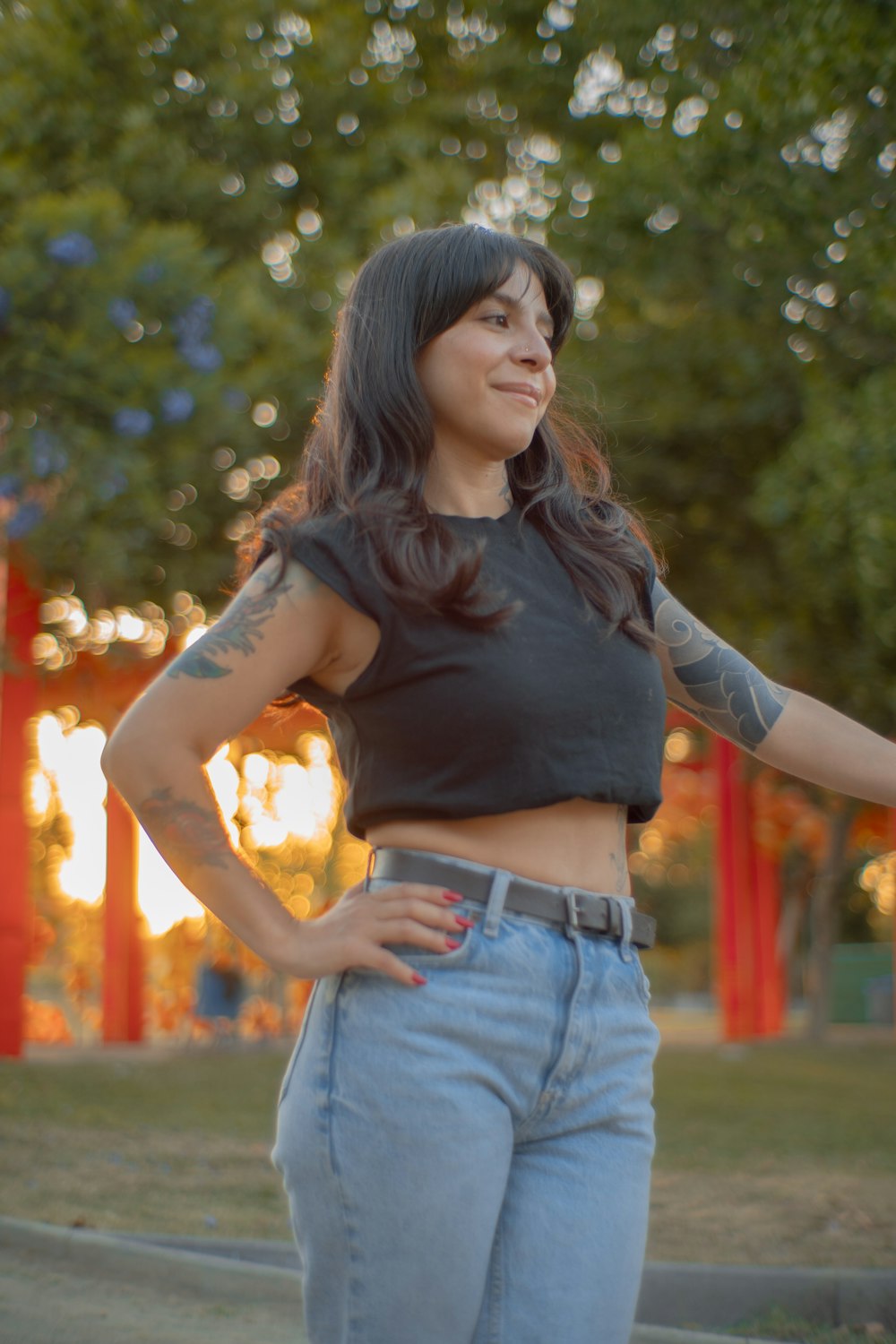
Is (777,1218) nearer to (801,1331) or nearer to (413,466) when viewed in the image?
(801,1331)

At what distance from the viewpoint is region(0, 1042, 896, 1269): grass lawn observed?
5246 millimetres

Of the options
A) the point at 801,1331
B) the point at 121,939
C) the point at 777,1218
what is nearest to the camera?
the point at 801,1331

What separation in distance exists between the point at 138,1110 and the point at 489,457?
776 cm

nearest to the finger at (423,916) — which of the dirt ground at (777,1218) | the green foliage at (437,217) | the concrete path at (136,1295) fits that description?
the concrete path at (136,1295)

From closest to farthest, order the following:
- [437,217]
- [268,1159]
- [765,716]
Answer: [765,716] → [268,1159] → [437,217]

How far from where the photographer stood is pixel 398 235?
7.59 metres

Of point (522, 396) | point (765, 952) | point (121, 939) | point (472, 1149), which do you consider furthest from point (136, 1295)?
point (765, 952)

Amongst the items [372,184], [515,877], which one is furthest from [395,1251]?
[372,184]

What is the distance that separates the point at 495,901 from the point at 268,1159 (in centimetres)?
587

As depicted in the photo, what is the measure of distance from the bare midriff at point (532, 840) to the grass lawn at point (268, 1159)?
3.55m

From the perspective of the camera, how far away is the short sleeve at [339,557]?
5.51 feet

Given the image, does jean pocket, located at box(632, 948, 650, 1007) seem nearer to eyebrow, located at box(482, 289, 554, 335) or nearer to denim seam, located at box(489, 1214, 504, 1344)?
denim seam, located at box(489, 1214, 504, 1344)

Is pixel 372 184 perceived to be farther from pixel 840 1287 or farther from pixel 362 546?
pixel 362 546

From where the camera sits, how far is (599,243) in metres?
10.1
